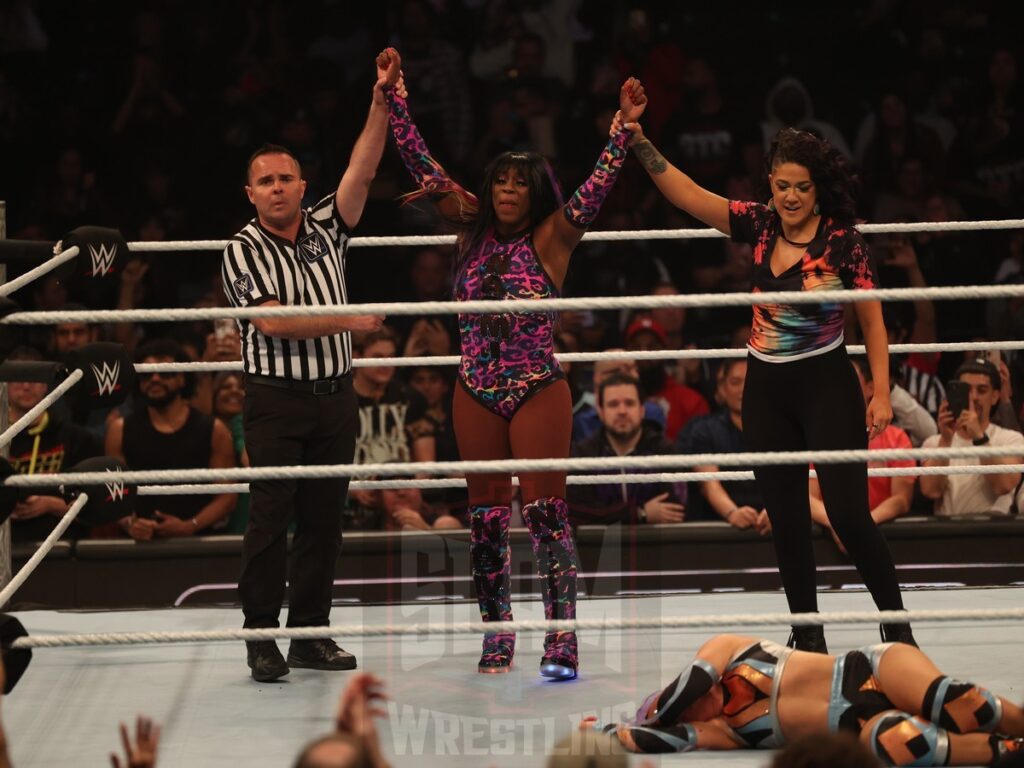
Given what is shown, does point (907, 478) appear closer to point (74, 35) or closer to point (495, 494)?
point (495, 494)

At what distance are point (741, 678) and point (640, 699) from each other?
285 mm

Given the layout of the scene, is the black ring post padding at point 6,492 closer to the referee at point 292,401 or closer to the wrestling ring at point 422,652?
the wrestling ring at point 422,652

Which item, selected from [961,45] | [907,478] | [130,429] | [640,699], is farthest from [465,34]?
[640,699]

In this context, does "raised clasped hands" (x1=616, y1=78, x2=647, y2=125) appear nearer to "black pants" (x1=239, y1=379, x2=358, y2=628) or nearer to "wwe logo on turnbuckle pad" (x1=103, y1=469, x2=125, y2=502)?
"black pants" (x1=239, y1=379, x2=358, y2=628)

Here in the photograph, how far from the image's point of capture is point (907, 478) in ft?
13.2

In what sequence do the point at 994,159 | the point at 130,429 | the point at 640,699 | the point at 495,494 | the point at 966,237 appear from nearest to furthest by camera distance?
the point at 640,699, the point at 495,494, the point at 130,429, the point at 966,237, the point at 994,159

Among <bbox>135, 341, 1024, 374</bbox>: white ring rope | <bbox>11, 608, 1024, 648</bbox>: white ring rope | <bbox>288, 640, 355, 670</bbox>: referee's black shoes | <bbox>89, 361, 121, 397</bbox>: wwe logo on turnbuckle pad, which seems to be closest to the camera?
<bbox>11, 608, 1024, 648</bbox>: white ring rope

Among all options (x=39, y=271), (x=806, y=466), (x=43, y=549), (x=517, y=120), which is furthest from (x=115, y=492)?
(x=517, y=120)

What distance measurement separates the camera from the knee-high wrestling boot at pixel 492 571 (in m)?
2.81

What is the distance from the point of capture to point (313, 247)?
2.92 metres

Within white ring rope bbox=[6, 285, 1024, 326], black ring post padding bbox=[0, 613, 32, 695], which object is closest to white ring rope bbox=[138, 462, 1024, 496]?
black ring post padding bbox=[0, 613, 32, 695]

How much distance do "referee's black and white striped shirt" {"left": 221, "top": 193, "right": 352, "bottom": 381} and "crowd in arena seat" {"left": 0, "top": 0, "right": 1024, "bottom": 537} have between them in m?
2.40

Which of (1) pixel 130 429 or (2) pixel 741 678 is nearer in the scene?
(2) pixel 741 678

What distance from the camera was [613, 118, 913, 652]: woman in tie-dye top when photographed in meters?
2.62
